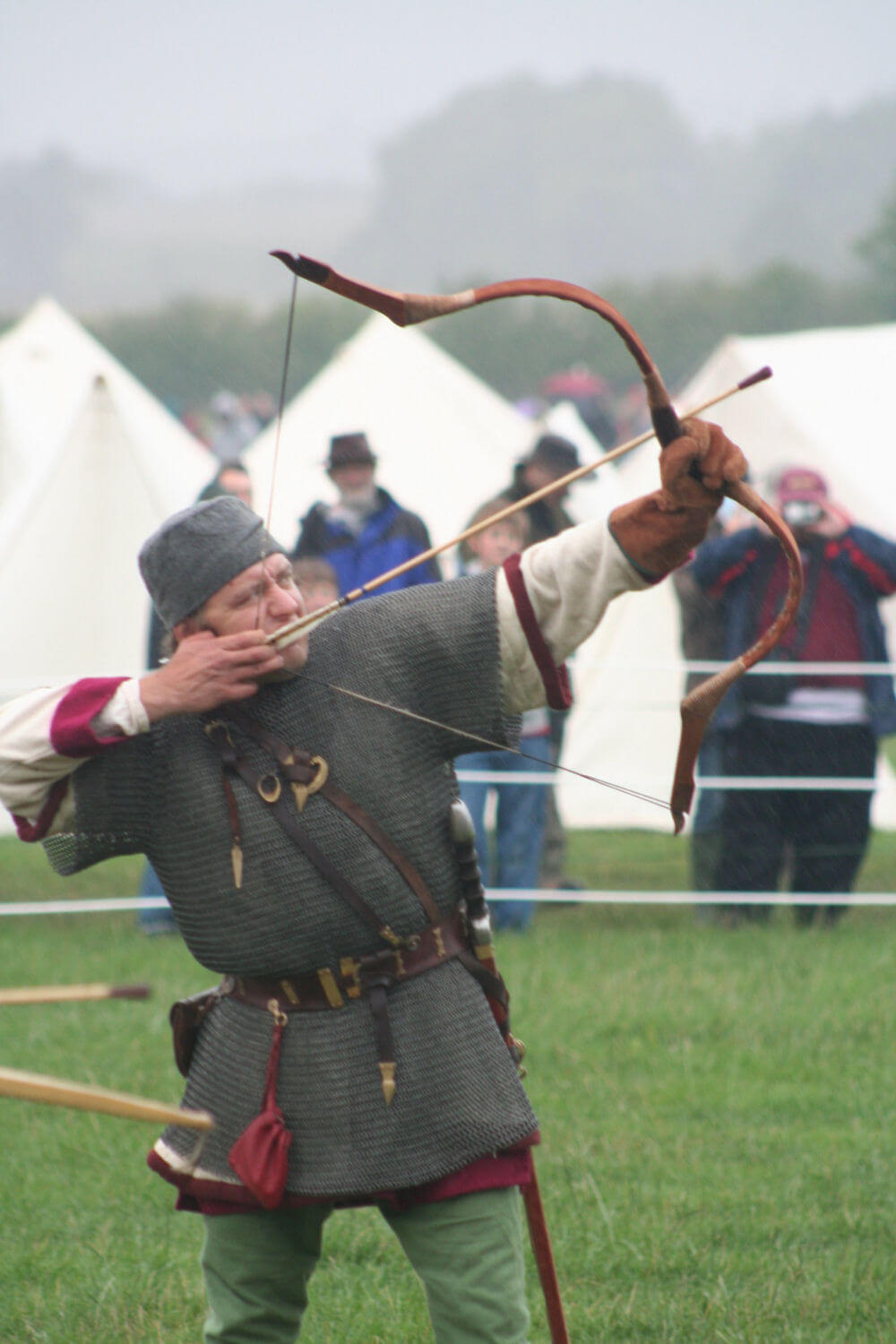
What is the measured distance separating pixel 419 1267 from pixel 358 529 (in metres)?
4.23

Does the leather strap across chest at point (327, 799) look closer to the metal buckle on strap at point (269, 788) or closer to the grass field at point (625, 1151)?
the metal buckle on strap at point (269, 788)

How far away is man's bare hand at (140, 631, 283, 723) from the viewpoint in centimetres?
236

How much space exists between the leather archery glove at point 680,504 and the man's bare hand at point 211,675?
1.69 ft

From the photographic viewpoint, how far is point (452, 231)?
4146 inches

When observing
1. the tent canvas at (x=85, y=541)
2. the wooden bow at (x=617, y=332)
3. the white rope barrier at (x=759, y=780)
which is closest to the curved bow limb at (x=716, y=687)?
the wooden bow at (x=617, y=332)

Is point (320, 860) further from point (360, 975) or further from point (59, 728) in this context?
point (59, 728)

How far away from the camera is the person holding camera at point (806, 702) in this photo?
6402 millimetres

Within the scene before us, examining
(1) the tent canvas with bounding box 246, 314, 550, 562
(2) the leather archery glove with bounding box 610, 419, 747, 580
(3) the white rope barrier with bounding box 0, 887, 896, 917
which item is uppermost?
(1) the tent canvas with bounding box 246, 314, 550, 562

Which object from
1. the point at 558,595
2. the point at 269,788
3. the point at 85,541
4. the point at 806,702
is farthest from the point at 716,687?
the point at 85,541

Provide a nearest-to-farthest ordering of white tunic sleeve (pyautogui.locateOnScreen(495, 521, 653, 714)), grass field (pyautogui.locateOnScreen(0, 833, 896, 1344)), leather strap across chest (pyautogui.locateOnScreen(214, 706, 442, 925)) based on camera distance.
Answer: white tunic sleeve (pyautogui.locateOnScreen(495, 521, 653, 714)), leather strap across chest (pyautogui.locateOnScreen(214, 706, 442, 925)), grass field (pyautogui.locateOnScreen(0, 833, 896, 1344))

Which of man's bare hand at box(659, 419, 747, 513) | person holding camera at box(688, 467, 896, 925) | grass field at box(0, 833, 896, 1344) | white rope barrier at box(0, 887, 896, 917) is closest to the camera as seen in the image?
man's bare hand at box(659, 419, 747, 513)

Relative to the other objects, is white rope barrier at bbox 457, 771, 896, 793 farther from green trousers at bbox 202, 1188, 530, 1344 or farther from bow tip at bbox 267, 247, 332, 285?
bow tip at bbox 267, 247, 332, 285

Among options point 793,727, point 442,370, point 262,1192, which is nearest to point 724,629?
point 793,727

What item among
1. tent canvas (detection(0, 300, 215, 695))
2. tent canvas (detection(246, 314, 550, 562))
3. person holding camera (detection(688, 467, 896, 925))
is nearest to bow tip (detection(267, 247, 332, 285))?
person holding camera (detection(688, 467, 896, 925))
